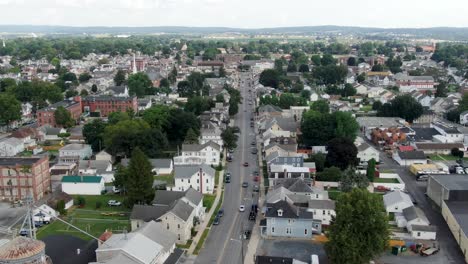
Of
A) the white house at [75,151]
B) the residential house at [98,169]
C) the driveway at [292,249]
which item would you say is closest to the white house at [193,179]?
the residential house at [98,169]

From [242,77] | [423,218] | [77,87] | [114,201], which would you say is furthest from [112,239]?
[242,77]

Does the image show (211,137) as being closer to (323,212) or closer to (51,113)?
(323,212)

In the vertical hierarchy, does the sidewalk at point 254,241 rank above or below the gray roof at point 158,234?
below

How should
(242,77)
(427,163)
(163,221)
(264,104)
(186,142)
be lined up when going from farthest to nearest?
(242,77) → (264,104) → (186,142) → (427,163) → (163,221)

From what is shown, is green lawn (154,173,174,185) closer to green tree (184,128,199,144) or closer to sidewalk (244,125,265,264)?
green tree (184,128,199,144)

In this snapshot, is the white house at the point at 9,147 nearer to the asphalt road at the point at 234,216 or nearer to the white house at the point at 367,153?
the asphalt road at the point at 234,216

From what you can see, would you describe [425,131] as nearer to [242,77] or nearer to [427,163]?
[427,163]
